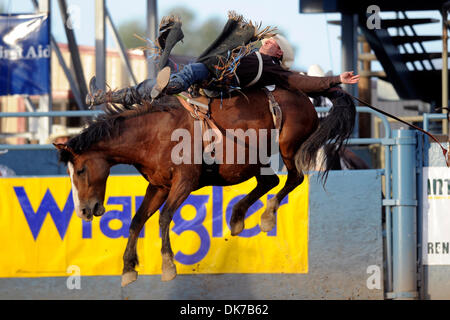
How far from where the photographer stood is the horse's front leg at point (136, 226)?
5.30m

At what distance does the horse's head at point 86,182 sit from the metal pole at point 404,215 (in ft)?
12.6

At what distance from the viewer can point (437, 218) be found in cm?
817

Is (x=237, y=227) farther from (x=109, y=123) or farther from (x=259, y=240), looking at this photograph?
(x=259, y=240)

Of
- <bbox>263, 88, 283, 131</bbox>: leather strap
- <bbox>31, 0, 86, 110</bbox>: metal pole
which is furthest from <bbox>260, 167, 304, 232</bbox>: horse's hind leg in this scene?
<bbox>31, 0, 86, 110</bbox>: metal pole

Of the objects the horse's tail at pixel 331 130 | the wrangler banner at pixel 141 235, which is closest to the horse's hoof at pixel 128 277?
the horse's tail at pixel 331 130

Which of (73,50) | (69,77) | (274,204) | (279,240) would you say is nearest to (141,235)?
(279,240)

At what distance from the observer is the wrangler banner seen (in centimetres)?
810

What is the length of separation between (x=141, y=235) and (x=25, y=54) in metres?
3.55

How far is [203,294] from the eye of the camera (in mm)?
8141

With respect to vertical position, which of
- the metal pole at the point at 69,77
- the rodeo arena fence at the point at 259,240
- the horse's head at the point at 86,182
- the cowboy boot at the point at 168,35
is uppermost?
the metal pole at the point at 69,77

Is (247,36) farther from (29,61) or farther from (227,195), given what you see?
(29,61)

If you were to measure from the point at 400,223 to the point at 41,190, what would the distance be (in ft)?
11.9

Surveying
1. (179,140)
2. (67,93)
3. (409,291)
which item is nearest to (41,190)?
(179,140)

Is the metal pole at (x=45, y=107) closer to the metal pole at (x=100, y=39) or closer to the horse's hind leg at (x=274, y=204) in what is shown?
the metal pole at (x=100, y=39)
